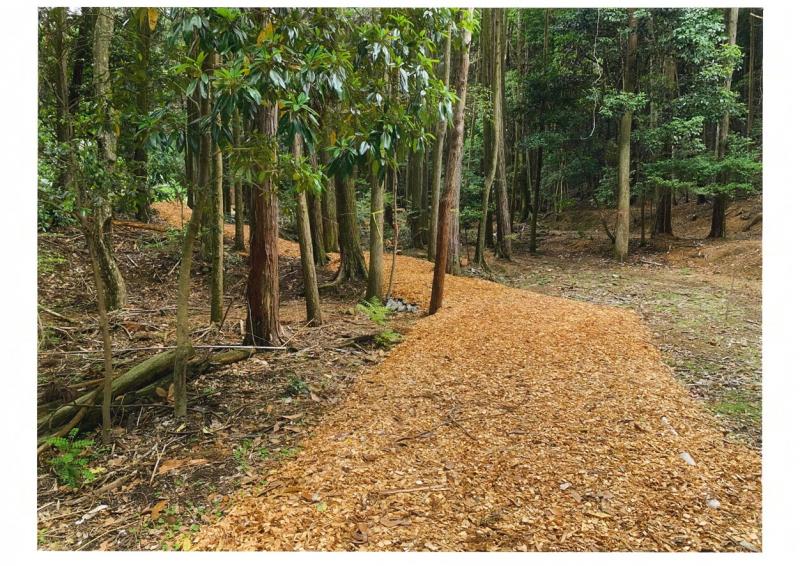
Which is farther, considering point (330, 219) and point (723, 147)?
point (723, 147)

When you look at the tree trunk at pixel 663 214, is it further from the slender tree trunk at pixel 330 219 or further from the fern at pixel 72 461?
the fern at pixel 72 461

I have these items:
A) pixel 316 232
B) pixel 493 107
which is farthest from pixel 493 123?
pixel 316 232

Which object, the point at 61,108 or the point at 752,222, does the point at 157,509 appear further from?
the point at 752,222

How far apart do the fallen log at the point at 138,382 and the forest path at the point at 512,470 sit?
129 centimetres

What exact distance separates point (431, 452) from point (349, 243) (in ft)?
17.3

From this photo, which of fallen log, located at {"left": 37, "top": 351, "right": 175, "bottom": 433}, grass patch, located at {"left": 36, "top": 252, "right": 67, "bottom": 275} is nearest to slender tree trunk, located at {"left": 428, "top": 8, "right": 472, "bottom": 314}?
fallen log, located at {"left": 37, "top": 351, "right": 175, "bottom": 433}

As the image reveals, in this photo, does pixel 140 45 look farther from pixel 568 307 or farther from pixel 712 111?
pixel 712 111

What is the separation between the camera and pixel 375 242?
22.0 ft

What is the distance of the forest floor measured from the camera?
218cm

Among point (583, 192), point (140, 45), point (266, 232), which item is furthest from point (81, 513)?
point (583, 192)

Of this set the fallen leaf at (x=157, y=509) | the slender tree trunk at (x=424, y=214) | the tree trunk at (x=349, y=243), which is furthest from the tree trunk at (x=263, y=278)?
the slender tree trunk at (x=424, y=214)

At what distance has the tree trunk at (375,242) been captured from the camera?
21.4ft

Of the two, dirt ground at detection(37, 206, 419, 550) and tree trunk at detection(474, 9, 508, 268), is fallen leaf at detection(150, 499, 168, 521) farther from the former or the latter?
tree trunk at detection(474, 9, 508, 268)

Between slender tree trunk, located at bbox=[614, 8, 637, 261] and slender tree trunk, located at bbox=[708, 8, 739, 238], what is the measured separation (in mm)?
1863
